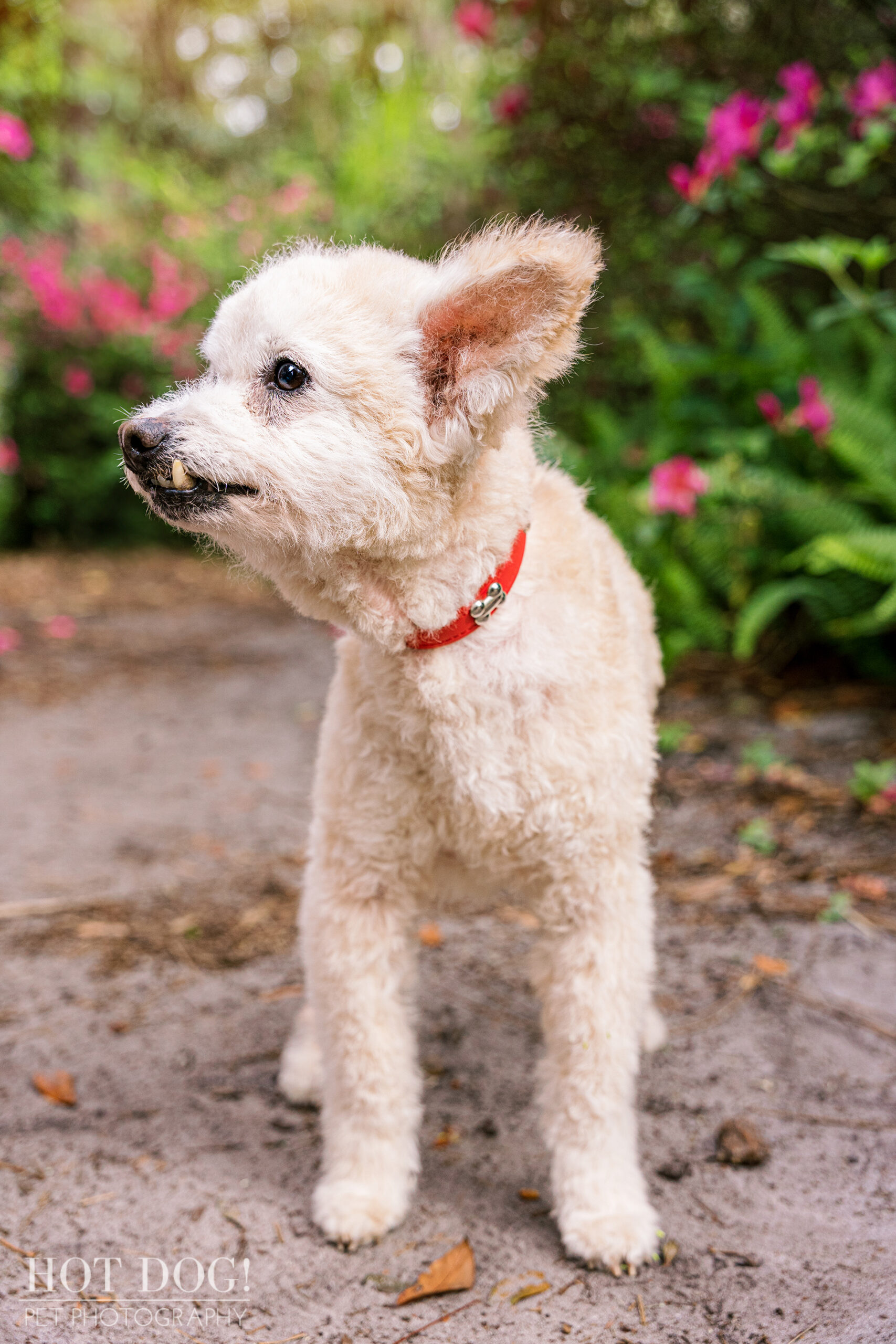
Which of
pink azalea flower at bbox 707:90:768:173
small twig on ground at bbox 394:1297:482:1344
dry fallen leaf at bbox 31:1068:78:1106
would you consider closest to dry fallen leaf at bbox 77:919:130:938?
dry fallen leaf at bbox 31:1068:78:1106

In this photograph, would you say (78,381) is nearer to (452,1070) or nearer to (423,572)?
(452,1070)

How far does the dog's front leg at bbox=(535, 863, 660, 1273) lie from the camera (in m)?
2.19

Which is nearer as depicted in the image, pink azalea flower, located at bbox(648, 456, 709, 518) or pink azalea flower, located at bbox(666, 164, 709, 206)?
pink azalea flower, located at bbox(666, 164, 709, 206)

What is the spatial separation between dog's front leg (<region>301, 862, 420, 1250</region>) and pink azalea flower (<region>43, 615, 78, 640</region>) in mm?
6251

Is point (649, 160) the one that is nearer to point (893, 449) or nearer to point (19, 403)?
point (893, 449)

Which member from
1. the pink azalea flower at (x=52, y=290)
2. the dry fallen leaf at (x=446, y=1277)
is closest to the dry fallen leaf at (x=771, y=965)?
the dry fallen leaf at (x=446, y=1277)

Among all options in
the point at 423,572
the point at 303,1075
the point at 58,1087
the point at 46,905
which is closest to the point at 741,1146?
the point at 303,1075

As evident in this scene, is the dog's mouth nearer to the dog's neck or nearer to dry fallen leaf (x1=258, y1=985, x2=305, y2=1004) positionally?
the dog's neck

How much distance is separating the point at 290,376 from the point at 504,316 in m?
0.41

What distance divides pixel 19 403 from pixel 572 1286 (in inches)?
412

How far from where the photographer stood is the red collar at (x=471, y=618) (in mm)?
2037

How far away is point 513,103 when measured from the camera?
6.68 m

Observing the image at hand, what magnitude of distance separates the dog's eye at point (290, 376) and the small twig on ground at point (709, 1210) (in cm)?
201

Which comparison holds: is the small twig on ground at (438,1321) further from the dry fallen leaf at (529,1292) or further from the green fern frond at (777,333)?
the green fern frond at (777,333)
